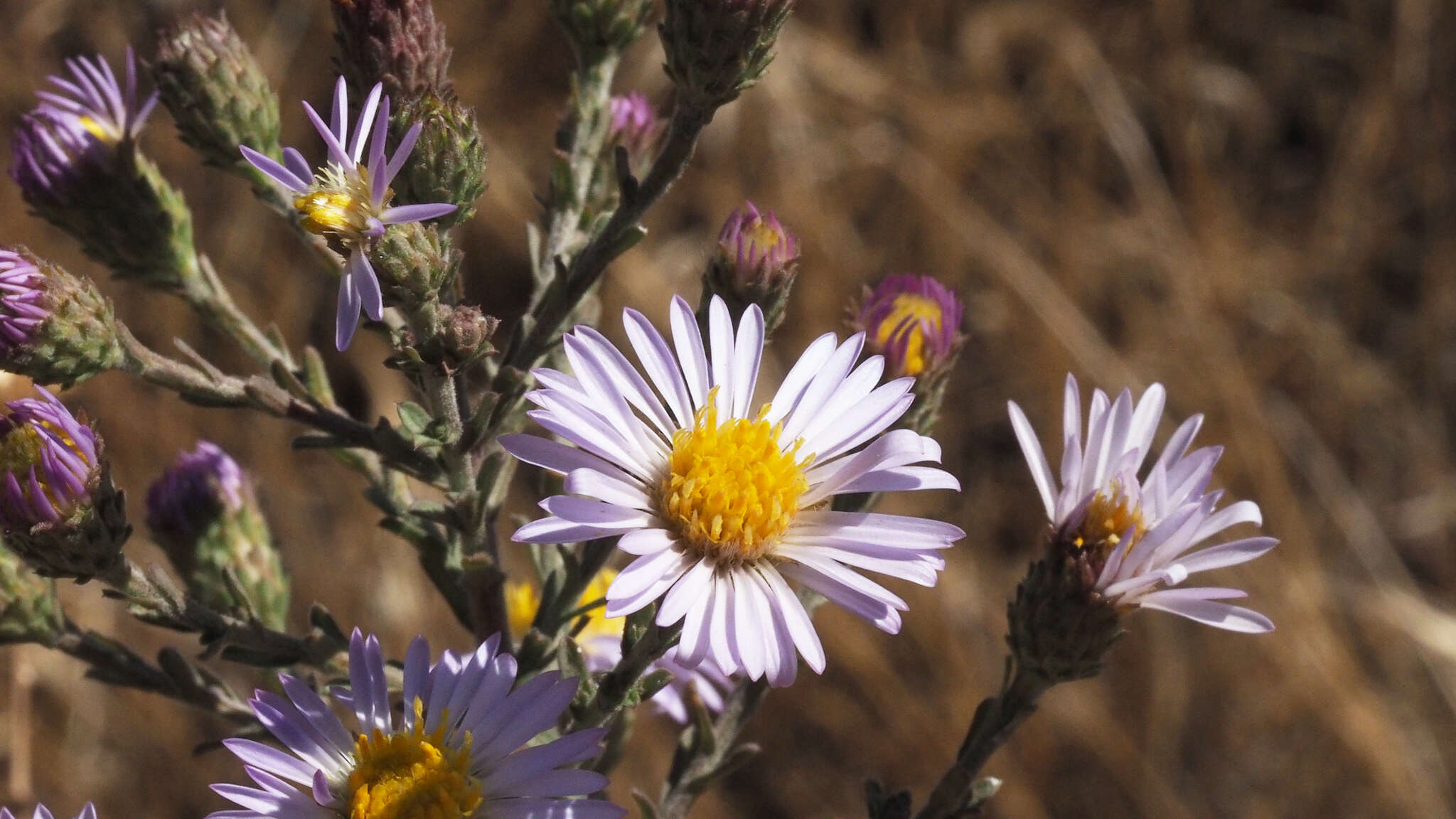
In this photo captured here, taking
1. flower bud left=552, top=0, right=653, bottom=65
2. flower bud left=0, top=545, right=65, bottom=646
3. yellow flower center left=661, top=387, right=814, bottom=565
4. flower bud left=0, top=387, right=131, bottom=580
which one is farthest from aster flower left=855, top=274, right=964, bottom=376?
flower bud left=0, top=545, right=65, bottom=646

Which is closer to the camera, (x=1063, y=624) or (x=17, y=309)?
(x=17, y=309)

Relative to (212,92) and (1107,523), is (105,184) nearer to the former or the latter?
(212,92)

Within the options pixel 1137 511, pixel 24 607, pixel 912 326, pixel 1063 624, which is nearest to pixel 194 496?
pixel 24 607

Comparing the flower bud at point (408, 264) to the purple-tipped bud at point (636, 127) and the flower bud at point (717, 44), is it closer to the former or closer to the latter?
the flower bud at point (717, 44)

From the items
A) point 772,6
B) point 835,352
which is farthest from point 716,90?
point 835,352

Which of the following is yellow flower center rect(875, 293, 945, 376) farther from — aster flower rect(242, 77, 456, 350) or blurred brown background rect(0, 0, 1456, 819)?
blurred brown background rect(0, 0, 1456, 819)

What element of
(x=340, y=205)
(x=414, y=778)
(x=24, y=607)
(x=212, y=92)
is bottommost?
(x=24, y=607)
